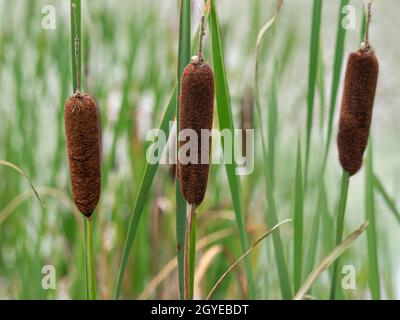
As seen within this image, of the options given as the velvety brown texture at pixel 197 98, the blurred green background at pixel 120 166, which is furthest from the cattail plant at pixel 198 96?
the blurred green background at pixel 120 166

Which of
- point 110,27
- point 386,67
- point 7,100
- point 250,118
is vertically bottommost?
point 250,118

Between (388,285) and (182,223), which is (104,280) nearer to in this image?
(388,285)

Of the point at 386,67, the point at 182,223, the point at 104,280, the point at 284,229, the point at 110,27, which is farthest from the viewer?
the point at 386,67

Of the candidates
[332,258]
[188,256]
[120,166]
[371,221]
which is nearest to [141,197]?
[188,256]

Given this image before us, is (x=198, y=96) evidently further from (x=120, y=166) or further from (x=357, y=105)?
(x=120, y=166)

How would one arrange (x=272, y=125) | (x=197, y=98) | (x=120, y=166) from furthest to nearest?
(x=120, y=166), (x=272, y=125), (x=197, y=98)

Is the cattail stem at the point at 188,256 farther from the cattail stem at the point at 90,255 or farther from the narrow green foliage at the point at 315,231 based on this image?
the narrow green foliage at the point at 315,231

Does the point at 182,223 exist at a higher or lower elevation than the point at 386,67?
lower
